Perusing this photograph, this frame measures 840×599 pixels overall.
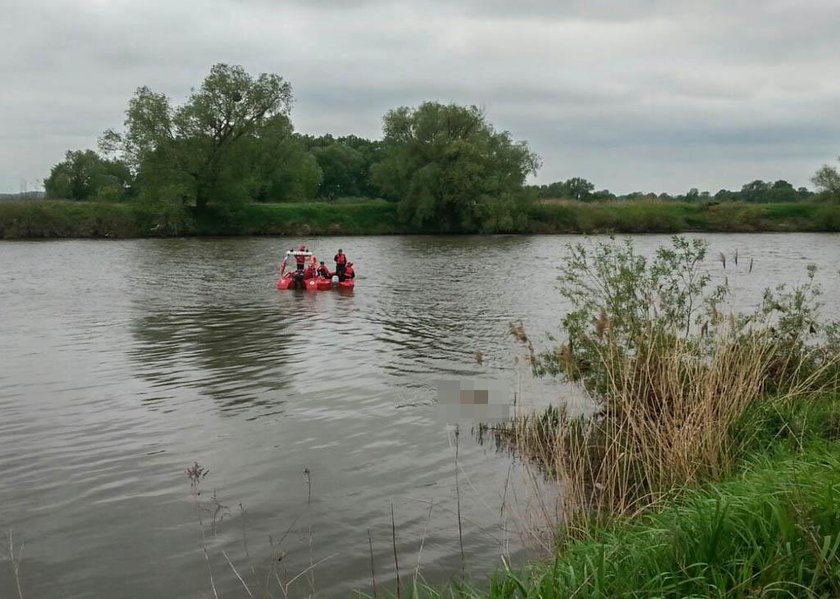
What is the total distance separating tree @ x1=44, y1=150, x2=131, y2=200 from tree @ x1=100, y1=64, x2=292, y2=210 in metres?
21.6

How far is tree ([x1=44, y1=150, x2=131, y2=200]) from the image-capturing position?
85562 millimetres

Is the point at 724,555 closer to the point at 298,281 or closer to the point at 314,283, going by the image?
the point at 314,283

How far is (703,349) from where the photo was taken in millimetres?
8281

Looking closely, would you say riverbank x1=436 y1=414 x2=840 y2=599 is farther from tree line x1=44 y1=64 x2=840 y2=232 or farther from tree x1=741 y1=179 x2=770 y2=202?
tree x1=741 y1=179 x2=770 y2=202

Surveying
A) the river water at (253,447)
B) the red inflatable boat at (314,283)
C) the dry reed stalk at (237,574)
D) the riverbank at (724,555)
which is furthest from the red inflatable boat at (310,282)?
the riverbank at (724,555)

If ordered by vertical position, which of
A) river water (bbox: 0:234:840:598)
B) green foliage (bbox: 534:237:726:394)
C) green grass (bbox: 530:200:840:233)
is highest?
green grass (bbox: 530:200:840:233)

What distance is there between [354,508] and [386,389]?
473cm

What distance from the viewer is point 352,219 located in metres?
67.6

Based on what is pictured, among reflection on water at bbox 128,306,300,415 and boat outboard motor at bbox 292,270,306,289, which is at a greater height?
boat outboard motor at bbox 292,270,306,289

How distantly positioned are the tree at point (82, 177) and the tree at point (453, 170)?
3242 centimetres

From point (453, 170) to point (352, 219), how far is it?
10600mm

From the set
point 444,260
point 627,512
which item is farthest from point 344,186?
point 627,512

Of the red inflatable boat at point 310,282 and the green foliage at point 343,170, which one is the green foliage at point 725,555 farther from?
the green foliage at point 343,170

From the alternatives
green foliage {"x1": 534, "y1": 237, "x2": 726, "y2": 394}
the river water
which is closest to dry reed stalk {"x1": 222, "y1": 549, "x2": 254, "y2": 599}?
the river water
